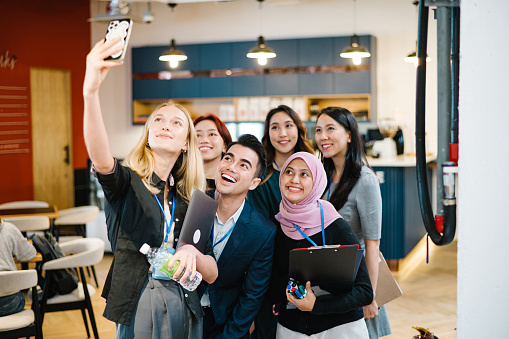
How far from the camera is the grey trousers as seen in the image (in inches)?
75.4

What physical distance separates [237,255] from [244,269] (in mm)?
66

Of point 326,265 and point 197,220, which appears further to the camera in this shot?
point 326,265

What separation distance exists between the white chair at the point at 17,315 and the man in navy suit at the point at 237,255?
153cm

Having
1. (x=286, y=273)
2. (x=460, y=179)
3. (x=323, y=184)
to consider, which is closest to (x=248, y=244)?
(x=286, y=273)

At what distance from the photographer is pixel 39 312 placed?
12.3 feet

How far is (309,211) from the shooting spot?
2154mm

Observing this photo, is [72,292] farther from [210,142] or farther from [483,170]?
[483,170]

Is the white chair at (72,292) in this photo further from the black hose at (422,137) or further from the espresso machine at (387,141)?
the espresso machine at (387,141)

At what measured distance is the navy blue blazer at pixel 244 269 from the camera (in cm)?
217

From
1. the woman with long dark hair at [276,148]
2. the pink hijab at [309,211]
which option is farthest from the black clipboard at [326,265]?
the woman with long dark hair at [276,148]

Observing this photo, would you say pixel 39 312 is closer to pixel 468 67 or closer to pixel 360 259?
pixel 360 259

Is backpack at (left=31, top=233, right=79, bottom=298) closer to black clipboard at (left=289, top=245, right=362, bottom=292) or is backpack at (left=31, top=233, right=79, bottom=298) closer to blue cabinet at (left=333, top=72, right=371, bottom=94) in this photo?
black clipboard at (left=289, top=245, right=362, bottom=292)

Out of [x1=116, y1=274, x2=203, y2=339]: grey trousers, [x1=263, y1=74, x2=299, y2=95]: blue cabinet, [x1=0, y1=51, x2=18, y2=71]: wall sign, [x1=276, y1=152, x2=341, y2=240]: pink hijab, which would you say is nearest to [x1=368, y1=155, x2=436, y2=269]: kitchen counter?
[x1=263, y1=74, x2=299, y2=95]: blue cabinet

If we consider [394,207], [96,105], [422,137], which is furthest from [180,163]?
[394,207]
